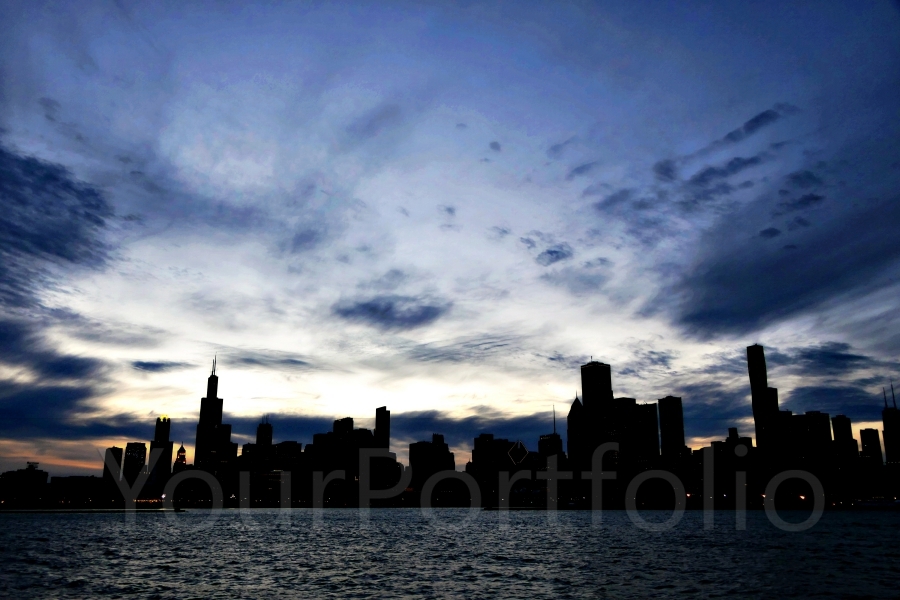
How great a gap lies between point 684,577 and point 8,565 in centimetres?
9069

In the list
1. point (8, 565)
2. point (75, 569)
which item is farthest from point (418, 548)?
point (8, 565)

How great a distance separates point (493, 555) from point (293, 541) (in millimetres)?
55628

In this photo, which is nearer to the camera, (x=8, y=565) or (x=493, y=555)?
(x=8, y=565)

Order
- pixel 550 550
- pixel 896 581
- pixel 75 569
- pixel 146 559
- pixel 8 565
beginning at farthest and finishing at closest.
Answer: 1. pixel 550 550
2. pixel 146 559
3. pixel 8 565
4. pixel 75 569
5. pixel 896 581

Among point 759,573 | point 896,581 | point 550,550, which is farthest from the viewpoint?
point 550,550

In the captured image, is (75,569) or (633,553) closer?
(75,569)

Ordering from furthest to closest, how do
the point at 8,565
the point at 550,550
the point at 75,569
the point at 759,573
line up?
the point at 550,550 < the point at 8,565 < the point at 75,569 < the point at 759,573

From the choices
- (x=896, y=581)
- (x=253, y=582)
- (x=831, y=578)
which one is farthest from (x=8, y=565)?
(x=896, y=581)

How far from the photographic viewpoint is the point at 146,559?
9719 cm

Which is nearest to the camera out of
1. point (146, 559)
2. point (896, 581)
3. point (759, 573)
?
point (896, 581)

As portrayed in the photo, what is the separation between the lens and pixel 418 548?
383 ft

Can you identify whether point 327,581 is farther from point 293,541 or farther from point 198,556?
point 293,541

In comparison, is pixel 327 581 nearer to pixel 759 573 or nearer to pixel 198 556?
pixel 198 556

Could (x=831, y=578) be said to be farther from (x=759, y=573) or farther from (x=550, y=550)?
(x=550, y=550)
